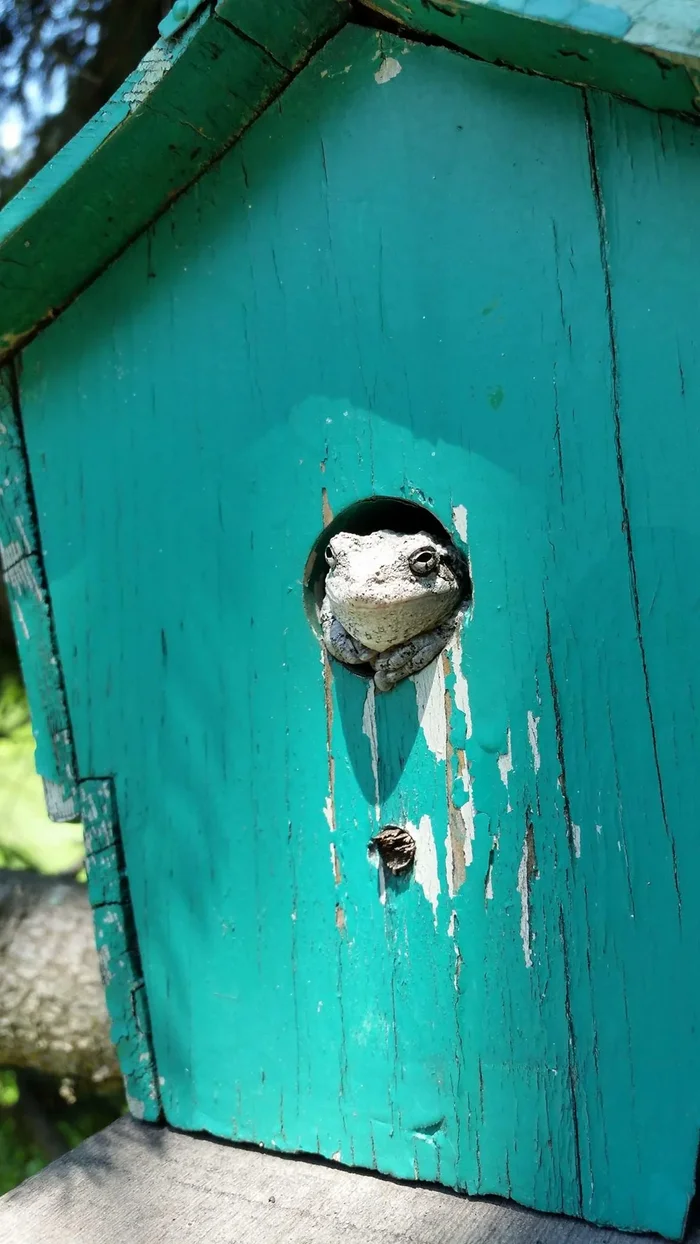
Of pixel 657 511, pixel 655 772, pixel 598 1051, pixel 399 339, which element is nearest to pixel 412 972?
pixel 598 1051

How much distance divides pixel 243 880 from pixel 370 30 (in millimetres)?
1003

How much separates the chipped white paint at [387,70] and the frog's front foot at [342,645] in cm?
58

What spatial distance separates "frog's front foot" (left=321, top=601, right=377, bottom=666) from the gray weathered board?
63 cm

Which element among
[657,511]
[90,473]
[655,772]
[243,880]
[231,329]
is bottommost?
[243,880]

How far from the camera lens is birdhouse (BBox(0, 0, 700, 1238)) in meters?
1.01

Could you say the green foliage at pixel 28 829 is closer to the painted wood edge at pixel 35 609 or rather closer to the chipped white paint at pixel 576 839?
the painted wood edge at pixel 35 609

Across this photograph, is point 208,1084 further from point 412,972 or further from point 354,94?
point 354,94

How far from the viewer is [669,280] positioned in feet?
3.19

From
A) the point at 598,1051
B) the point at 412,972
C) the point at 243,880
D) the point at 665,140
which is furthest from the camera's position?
the point at 243,880

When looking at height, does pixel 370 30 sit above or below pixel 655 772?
above

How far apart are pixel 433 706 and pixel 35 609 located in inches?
24.9

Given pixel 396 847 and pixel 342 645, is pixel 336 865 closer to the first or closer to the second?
pixel 396 847

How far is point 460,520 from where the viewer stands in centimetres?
111

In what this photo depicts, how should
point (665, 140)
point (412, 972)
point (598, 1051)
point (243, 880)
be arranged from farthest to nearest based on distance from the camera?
point (243, 880) < point (412, 972) < point (598, 1051) < point (665, 140)
